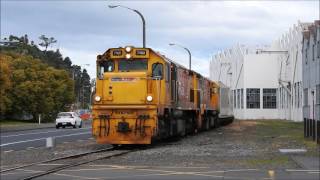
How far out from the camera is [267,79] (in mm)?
102938

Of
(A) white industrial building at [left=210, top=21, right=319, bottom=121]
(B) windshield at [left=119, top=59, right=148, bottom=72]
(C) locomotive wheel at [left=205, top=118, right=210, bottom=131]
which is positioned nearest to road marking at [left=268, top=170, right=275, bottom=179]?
(B) windshield at [left=119, top=59, right=148, bottom=72]

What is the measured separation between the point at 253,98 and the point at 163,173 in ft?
295

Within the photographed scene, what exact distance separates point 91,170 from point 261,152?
8.43 meters

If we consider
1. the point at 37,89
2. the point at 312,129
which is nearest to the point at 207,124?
the point at 312,129

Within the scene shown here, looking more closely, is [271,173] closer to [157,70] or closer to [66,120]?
[157,70]

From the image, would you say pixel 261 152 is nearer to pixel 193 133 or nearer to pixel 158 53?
pixel 158 53

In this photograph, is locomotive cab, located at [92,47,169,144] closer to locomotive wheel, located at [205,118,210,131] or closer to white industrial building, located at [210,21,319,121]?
locomotive wheel, located at [205,118,210,131]

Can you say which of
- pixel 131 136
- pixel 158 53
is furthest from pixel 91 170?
pixel 158 53

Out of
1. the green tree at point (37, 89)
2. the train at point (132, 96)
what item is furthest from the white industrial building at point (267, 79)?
the train at point (132, 96)

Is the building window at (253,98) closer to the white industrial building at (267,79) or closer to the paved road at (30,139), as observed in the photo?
the white industrial building at (267,79)

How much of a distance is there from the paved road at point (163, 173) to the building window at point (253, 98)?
87.9 meters

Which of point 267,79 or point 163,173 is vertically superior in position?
point 267,79

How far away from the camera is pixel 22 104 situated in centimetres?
8212

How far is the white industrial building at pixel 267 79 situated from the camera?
89.0 metres
